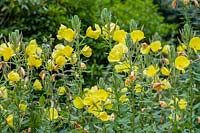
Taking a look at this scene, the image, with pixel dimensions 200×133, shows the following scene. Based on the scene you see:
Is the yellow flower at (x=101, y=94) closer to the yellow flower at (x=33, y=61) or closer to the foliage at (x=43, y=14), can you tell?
the yellow flower at (x=33, y=61)

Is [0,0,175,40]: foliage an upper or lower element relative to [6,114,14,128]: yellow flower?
upper

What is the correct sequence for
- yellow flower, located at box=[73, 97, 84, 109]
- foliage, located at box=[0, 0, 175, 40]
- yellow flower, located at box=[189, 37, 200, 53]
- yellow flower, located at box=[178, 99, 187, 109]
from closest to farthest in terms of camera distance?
1. yellow flower, located at box=[189, 37, 200, 53]
2. yellow flower, located at box=[73, 97, 84, 109]
3. yellow flower, located at box=[178, 99, 187, 109]
4. foliage, located at box=[0, 0, 175, 40]

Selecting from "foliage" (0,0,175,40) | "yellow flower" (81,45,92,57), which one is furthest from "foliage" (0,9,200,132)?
"foliage" (0,0,175,40)

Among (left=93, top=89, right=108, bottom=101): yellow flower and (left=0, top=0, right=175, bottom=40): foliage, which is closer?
(left=93, top=89, right=108, bottom=101): yellow flower

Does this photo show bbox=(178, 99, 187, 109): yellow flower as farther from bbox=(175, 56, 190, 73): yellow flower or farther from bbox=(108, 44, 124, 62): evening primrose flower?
bbox=(108, 44, 124, 62): evening primrose flower

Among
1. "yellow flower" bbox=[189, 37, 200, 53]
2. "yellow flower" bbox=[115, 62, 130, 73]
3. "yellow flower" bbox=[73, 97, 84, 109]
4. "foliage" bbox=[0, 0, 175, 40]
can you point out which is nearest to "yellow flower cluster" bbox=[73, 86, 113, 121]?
"yellow flower" bbox=[73, 97, 84, 109]

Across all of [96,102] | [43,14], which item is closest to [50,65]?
[96,102]

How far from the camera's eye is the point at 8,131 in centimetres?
Answer: 310

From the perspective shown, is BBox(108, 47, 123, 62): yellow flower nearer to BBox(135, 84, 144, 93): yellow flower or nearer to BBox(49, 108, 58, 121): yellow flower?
BBox(135, 84, 144, 93): yellow flower

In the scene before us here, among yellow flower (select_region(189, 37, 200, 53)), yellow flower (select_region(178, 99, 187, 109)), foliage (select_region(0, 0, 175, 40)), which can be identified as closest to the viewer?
yellow flower (select_region(189, 37, 200, 53))

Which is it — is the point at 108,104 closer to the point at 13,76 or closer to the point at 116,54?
the point at 116,54

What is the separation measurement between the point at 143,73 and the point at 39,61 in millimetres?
532

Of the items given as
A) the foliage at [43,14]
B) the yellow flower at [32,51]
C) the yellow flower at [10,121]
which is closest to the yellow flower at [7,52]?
the yellow flower at [32,51]

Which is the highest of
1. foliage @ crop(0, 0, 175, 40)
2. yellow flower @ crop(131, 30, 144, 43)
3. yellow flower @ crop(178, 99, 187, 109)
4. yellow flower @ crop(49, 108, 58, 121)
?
foliage @ crop(0, 0, 175, 40)
